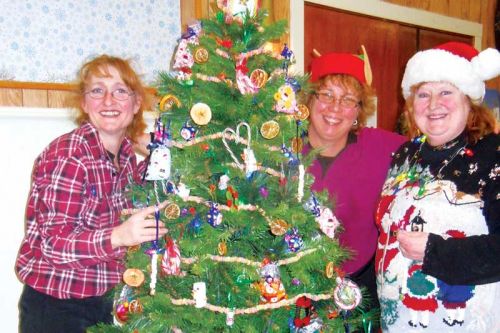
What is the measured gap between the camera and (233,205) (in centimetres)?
124

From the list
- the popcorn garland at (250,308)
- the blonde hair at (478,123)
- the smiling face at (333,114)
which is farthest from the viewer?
the smiling face at (333,114)

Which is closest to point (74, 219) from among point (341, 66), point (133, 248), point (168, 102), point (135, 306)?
point (133, 248)

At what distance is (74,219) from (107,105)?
387 mm

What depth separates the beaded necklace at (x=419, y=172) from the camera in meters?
1.47

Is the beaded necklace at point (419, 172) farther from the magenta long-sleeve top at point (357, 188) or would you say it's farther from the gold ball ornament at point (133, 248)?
the gold ball ornament at point (133, 248)

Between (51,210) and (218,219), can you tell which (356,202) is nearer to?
(218,219)

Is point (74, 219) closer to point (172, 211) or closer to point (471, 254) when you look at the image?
point (172, 211)

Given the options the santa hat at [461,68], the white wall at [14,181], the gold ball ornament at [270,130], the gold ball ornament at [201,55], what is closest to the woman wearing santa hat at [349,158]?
the santa hat at [461,68]

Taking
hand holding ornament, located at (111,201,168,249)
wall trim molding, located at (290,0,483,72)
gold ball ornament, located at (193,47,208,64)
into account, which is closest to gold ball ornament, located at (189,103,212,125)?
gold ball ornament, located at (193,47,208,64)

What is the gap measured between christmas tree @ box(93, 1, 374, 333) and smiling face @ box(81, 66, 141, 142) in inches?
11.3

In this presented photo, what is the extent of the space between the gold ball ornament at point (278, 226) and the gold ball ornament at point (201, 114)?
1.02 feet

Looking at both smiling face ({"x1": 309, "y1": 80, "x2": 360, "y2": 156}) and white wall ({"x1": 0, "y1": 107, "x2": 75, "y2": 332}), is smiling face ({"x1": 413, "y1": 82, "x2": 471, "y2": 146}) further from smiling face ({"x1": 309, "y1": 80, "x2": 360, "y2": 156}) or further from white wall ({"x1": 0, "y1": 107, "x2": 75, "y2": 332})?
white wall ({"x1": 0, "y1": 107, "x2": 75, "y2": 332})

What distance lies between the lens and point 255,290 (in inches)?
48.8

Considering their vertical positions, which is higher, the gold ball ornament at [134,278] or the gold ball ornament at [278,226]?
the gold ball ornament at [278,226]
